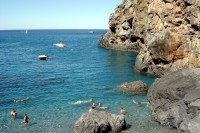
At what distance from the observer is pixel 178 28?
5203 centimetres

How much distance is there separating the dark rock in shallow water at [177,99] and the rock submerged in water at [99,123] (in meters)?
5.19

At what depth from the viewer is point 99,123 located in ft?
102

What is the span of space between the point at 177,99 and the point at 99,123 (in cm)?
951

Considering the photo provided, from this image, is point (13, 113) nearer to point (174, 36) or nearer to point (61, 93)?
point (61, 93)

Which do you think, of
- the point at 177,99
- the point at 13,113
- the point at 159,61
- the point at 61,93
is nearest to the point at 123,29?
the point at 159,61

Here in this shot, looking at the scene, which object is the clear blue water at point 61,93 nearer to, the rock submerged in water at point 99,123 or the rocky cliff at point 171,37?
the rock submerged in water at point 99,123

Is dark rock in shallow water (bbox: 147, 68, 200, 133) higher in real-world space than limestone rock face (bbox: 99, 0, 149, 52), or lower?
lower

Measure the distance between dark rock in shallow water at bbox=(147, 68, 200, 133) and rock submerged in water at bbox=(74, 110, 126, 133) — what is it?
519cm

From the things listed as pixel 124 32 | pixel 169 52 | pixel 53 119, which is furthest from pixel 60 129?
pixel 124 32

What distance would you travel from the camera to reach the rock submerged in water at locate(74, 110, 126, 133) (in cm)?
3091

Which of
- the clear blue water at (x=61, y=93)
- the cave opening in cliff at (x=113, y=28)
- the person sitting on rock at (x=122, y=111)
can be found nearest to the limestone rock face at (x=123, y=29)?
the cave opening in cliff at (x=113, y=28)

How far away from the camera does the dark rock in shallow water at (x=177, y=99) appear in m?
29.7

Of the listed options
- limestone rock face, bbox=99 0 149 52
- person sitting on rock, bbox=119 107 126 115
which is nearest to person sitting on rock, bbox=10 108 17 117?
person sitting on rock, bbox=119 107 126 115

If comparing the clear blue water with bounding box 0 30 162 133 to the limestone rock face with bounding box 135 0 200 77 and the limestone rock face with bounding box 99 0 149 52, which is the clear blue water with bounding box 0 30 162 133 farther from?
the limestone rock face with bounding box 99 0 149 52
